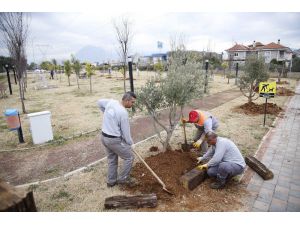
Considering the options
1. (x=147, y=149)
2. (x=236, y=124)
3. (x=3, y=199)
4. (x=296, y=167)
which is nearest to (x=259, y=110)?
(x=236, y=124)

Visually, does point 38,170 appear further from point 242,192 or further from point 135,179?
point 242,192

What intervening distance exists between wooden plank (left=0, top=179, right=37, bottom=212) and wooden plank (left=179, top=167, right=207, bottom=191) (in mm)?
2502

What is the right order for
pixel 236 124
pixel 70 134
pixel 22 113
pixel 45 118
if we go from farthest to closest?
pixel 22 113 → pixel 236 124 → pixel 70 134 → pixel 45 118

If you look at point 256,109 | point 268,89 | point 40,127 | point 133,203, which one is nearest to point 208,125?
point 133,203

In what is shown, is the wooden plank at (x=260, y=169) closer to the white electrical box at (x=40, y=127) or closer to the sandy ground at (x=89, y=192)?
the sandy ground at (x=89, y=192)

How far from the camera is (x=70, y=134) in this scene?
7770mm

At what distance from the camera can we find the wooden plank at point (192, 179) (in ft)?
13.3

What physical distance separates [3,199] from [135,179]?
2.40 m

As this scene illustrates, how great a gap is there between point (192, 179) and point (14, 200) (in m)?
2.84

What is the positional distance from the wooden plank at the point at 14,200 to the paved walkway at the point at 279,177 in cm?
340

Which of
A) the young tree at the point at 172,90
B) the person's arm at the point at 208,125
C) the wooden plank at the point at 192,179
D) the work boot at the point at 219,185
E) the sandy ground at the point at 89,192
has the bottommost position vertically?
the sandy ground at the point at 89,192

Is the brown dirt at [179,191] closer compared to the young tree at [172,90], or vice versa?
the brown dirt at [179,191]

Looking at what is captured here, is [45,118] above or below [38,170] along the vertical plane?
above

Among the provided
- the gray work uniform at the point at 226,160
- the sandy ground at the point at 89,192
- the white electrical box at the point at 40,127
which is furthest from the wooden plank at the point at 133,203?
the white electrical box at the point at 40,127
